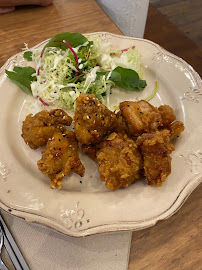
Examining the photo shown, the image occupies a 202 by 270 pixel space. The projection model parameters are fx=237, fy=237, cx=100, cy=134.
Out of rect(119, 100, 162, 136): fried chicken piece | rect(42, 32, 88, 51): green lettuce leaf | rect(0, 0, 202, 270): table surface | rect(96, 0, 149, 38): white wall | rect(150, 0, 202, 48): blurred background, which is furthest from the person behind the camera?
rect(150, 0, 202, 48): blurred background

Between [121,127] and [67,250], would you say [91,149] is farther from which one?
[67,250]

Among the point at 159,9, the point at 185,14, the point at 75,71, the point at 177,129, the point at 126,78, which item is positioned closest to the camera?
the point at 177,129

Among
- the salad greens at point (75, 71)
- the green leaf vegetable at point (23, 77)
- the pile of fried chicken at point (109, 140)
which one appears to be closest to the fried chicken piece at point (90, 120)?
the pile of fried chicken at point (109, 140)

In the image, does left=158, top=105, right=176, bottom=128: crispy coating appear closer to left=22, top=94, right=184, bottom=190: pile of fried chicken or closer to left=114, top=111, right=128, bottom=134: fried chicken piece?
left=22, top=94, right=184, bottom=190: pile of fried chicken

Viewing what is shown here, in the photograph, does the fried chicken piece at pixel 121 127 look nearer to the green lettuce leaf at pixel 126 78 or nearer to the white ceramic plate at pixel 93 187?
the white ceramic plate at pixel 93 187

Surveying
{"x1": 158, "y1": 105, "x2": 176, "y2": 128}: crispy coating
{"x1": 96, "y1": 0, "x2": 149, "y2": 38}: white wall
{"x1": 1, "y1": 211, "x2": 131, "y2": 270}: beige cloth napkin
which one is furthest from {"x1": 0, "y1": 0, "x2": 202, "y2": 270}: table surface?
{"x1": 158, "y1": 105, "x2": 176, "y2": 128}: crispy coating

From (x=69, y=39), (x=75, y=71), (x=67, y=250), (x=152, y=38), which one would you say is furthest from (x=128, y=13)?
(x=67, y=250)
